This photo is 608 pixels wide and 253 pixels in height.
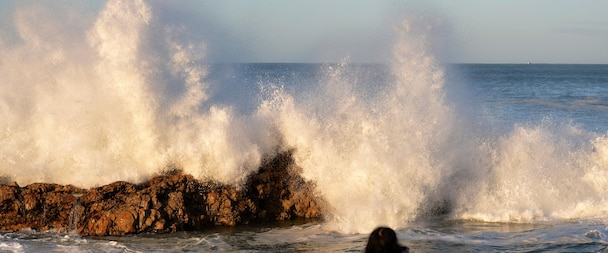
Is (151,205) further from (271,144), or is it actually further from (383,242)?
(383,242)

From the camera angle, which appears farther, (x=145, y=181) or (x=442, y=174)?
(x=442, y=174)

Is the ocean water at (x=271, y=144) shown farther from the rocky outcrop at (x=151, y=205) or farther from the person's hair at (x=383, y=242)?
the person's hair at (x=383, y=242)

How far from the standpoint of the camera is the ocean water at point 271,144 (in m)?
8.24

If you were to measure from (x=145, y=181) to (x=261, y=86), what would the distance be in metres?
2.33

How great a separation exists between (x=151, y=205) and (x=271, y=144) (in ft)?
6.13

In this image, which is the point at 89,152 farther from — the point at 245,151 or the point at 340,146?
the point at 340,146

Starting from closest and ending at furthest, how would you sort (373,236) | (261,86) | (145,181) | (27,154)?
(373,236)
(145,181)
(27,154)
(261,86)

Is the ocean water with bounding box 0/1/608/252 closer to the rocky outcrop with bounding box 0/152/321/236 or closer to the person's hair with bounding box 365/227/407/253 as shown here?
the rocky outcrop with bounding box 0/152/321/236

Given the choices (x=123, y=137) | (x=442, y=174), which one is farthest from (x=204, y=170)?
(x=442, y=174)

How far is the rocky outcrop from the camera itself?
7.76 m

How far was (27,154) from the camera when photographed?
9039 mm

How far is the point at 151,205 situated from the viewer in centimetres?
787

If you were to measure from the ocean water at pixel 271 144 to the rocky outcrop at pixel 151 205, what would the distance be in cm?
17

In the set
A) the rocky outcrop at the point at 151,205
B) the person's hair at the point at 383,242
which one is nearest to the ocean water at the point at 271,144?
the rocky outcrop at the point at 151,205
